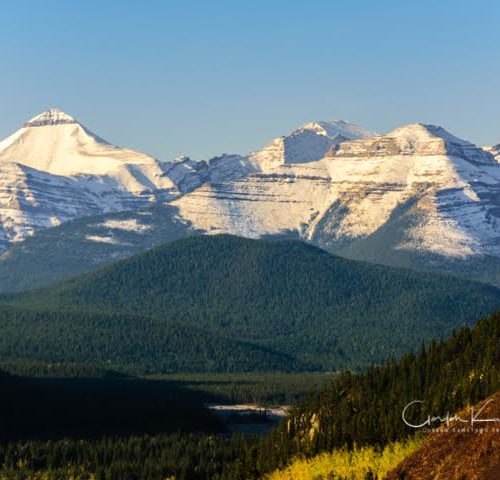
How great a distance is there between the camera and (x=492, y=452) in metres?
148

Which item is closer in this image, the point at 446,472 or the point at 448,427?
the point at 446,472

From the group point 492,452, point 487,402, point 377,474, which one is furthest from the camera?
point 377,474

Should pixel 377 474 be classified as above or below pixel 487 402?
below

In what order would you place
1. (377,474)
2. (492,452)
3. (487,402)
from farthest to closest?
(377,474) → (487,402) → (492,452)

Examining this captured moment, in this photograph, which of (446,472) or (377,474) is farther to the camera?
(377,474)

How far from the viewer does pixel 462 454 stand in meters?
152

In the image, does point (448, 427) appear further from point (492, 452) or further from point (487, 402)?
point (492, 452)

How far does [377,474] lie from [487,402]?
37667 millimetres

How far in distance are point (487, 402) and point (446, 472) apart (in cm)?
1624

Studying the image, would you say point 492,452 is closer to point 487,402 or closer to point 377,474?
point 487,402

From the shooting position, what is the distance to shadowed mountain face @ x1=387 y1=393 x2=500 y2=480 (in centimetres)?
14670

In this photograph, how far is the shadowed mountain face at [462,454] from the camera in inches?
5776

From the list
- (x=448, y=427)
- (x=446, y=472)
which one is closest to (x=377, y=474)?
(x=448, y=427)

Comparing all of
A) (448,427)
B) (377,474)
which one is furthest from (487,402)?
(377,474)
